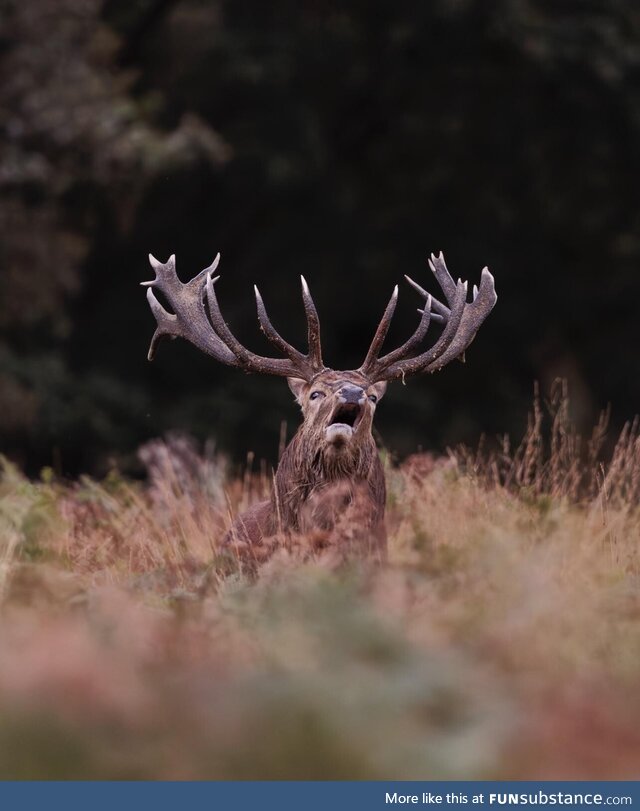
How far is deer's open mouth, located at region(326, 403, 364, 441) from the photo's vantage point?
25.4 ft

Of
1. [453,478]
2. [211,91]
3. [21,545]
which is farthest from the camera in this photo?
[211,91]

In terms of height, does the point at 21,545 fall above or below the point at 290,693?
above

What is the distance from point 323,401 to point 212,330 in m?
1.05

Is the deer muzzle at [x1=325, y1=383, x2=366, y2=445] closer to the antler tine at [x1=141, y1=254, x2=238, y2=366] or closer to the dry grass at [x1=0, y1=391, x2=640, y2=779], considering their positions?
the dry grass at [x1=0, y1=391, x2=640, y2=779]

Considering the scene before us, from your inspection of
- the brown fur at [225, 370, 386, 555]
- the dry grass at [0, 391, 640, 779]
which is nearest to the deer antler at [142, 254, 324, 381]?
the brown fur at [225, 370, 386, 555]

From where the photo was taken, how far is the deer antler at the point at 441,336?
27.4 feet

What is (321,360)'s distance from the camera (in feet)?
27.8

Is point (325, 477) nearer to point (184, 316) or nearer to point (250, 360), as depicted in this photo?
point (250, 360)

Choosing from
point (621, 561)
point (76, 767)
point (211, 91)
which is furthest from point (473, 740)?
point (211, 91)

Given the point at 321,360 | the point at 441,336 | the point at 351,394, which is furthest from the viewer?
the point at 441,336

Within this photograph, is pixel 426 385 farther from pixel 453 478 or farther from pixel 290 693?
pixel 290 693

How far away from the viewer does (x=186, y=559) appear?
8.02 meters

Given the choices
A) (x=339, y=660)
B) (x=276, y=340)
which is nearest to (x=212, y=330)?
(x=276, y=340)

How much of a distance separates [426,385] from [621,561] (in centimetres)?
1649
